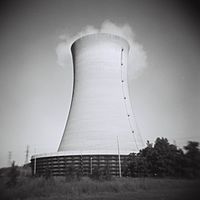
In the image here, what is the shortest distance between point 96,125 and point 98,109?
87 centimetres

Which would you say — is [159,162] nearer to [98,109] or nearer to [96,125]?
[96,125]

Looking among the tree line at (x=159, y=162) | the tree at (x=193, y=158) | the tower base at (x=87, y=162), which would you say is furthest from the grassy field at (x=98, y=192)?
the tower base at (x=87, y=162)

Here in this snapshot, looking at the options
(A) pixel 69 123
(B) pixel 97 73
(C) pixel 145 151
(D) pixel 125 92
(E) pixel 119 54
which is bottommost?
(C) pixel 145 151

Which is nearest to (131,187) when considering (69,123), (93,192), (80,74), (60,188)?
(93,192)

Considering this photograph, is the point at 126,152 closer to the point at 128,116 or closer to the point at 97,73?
the point at 128,116

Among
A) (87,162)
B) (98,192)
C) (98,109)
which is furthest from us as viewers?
(98,109)

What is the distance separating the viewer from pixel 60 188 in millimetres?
6102

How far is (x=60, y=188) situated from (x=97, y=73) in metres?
8.51

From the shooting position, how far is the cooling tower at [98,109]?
12.8m

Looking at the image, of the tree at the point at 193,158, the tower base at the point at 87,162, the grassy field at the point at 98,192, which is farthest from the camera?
the tower base at the point at 87,162

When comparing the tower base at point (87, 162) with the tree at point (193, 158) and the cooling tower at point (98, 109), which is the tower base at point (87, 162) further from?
the tree at point (193, 158)

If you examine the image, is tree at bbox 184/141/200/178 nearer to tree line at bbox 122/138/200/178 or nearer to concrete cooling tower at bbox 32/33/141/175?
tree line at bbox 122/138/200/178

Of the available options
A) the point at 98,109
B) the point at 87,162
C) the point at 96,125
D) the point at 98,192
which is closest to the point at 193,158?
the point at 98,192

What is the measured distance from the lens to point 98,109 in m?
13.0
